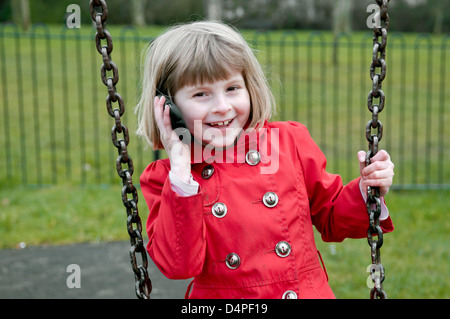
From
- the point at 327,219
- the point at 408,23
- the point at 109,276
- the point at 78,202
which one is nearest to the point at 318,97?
the point at 78,202

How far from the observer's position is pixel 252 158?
77.0 inches

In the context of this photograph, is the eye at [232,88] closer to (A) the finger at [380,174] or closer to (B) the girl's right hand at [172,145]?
(B) the girl's right hand at [172,145]

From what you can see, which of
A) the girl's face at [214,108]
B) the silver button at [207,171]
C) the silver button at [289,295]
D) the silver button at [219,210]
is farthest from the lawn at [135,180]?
the silver button at [289,295]

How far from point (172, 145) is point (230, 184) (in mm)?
234

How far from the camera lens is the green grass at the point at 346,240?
392cm

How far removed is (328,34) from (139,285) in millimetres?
21135

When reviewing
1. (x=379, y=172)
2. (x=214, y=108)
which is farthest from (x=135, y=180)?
(x=379, y=172)

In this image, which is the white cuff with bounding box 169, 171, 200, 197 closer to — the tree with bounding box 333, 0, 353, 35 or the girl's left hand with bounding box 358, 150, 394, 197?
the girl's left hand with bounding box 358, 150, 394, 197

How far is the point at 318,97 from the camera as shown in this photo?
39.5 feet

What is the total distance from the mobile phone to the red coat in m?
0.15

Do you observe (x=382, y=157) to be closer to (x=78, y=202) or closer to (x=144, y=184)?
(x=144, y=184)

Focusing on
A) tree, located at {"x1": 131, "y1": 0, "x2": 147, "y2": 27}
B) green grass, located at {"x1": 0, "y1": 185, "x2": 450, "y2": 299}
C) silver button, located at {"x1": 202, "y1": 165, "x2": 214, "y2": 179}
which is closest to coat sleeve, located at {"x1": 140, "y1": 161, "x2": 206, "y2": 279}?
silver button, located at {"x1": 202, "y1": 165, "x2": 214, "y2": 179}

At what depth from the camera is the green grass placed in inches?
154
